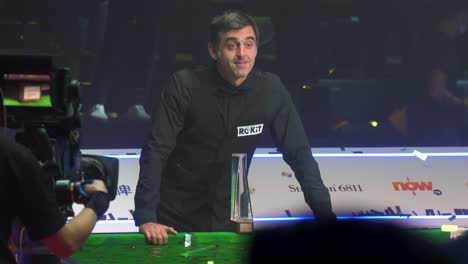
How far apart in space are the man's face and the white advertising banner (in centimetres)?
196

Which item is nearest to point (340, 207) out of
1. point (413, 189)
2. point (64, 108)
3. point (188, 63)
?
point (413, 189)

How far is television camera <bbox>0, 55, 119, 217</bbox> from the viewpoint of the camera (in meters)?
3.15

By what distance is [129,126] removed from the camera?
7195 mm

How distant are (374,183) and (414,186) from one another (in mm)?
318

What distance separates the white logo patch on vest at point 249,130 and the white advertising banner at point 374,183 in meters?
1.87

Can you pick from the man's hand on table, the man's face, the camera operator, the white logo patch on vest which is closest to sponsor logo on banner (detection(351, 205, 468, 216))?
the white logo patch on vest

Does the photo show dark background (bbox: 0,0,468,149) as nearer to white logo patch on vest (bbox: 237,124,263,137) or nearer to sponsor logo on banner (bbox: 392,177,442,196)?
sponsor logo on banner (bbox: 392,177,442,196)

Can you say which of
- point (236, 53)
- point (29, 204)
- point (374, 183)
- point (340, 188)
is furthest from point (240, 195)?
point (374, 183)

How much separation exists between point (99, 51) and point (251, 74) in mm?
2274

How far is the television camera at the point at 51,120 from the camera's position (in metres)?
3.15

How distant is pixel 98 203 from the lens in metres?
3.09

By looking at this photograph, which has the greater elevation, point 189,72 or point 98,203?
point 189,72

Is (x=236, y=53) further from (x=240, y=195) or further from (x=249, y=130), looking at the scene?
(x=240, y=195)

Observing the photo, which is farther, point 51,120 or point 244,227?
point 244,227
